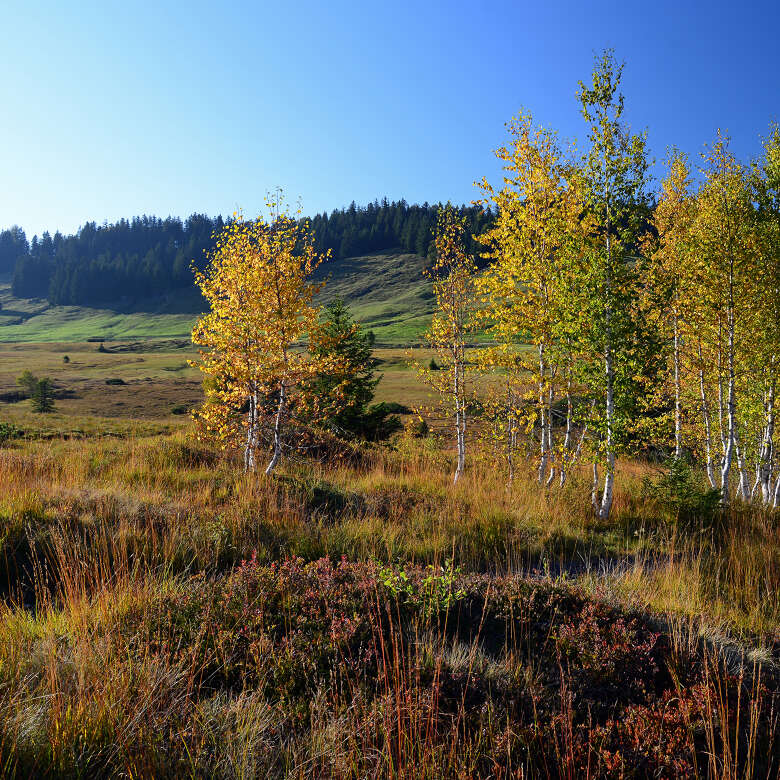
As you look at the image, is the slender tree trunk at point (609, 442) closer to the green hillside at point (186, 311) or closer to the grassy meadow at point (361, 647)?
the grassy meadow at point (361, 647)

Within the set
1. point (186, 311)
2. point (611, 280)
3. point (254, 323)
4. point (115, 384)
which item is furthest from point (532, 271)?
point (186, 311)

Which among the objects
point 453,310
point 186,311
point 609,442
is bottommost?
point 609,442

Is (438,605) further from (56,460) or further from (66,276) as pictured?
(66,276)

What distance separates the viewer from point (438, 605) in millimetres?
3900

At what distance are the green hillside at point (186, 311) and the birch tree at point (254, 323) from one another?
109 metres

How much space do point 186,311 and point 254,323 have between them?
602 feet

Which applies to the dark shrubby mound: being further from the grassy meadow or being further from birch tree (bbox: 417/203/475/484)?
birch tree (bbox: 417/203/475/484)

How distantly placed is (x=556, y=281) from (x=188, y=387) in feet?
204

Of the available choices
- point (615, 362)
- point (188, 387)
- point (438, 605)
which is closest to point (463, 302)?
point (615, 362)

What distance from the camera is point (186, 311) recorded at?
178625 millimetres

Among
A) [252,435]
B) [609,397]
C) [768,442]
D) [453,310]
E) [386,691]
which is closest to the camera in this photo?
[386,691]

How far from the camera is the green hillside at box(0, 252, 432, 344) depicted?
5686 inches

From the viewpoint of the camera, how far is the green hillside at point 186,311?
14441 cm

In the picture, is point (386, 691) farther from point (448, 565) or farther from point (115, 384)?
point (115, 384)
